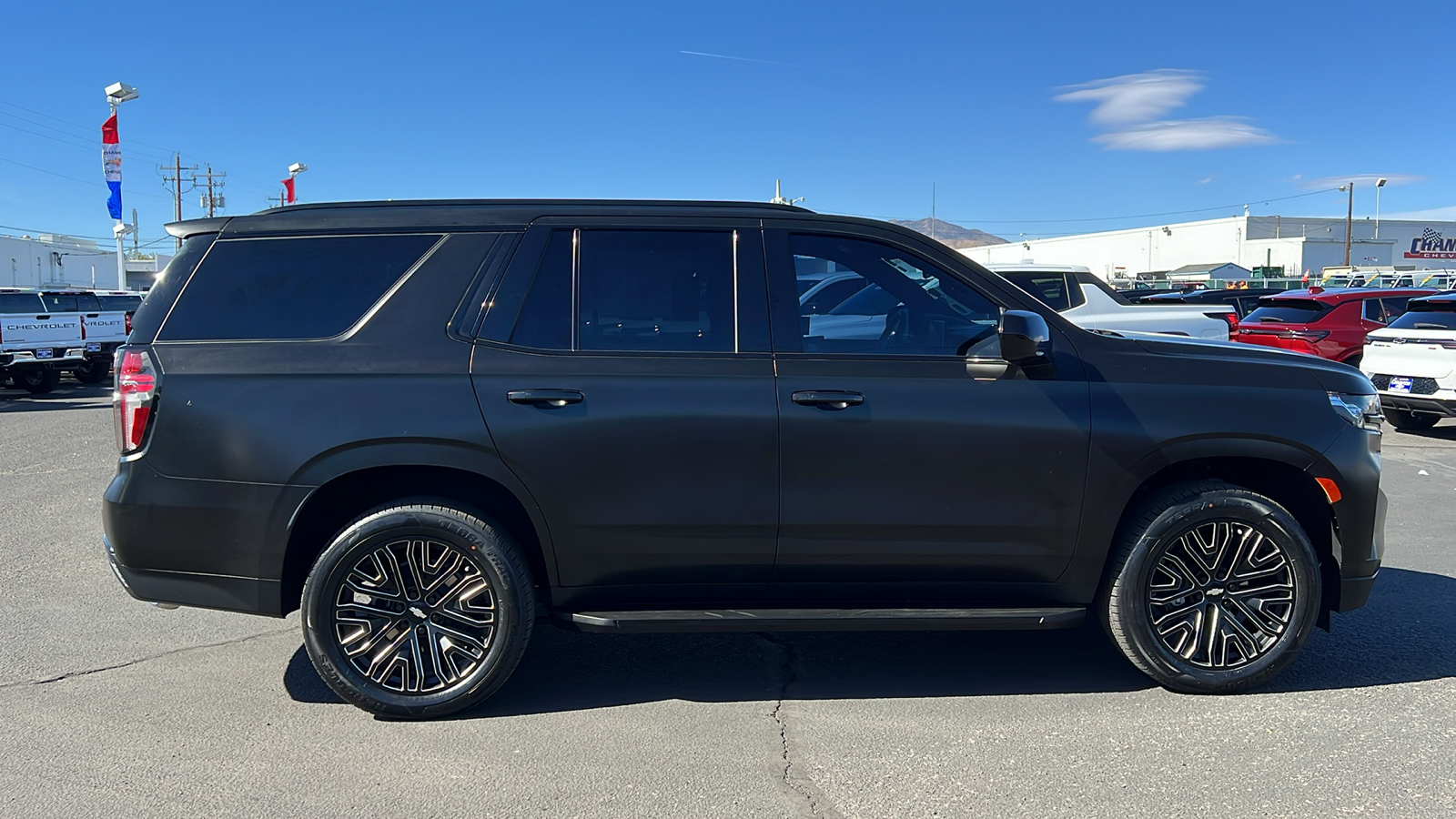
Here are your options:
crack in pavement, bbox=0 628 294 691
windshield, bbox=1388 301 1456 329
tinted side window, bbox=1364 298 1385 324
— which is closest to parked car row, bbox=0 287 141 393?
crack in pavement, bbox=0 628 294 691

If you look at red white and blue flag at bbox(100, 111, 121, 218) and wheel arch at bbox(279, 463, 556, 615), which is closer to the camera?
wheel arch at bbox(279, 463, 556, 615)

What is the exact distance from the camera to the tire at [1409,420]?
13.1 m

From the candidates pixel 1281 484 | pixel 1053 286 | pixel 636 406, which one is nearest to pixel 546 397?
pixel 636 406

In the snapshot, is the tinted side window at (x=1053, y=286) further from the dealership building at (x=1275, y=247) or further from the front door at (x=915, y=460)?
the dealership building at (x=1275, y=247)

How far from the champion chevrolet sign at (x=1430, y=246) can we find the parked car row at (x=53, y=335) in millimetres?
90542

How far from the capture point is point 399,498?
4055mm

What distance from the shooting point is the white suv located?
1175 cm

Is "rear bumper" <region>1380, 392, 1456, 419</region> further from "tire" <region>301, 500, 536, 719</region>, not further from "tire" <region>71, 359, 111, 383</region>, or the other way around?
"tire" <region>71, 359, 111, 383</region>

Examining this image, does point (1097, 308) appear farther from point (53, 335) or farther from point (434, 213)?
point (53, 335)

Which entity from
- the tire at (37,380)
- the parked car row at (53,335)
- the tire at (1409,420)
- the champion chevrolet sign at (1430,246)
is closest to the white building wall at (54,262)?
the parked car row at (53,335)

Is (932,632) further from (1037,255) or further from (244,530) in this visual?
(1037,255)

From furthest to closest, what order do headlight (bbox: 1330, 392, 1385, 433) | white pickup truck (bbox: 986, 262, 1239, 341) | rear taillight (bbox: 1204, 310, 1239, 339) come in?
1. rear taillight (bbox: 1204, 310, 1239, 339)
2. white pickup truck (bbox: 986, 262, 1239, 341)
3. headlight (bbox: 1330, 392, 1385, 433)

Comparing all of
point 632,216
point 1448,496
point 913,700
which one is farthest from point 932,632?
point 1448,496

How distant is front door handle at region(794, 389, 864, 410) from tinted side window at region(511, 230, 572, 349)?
0.91 metres
